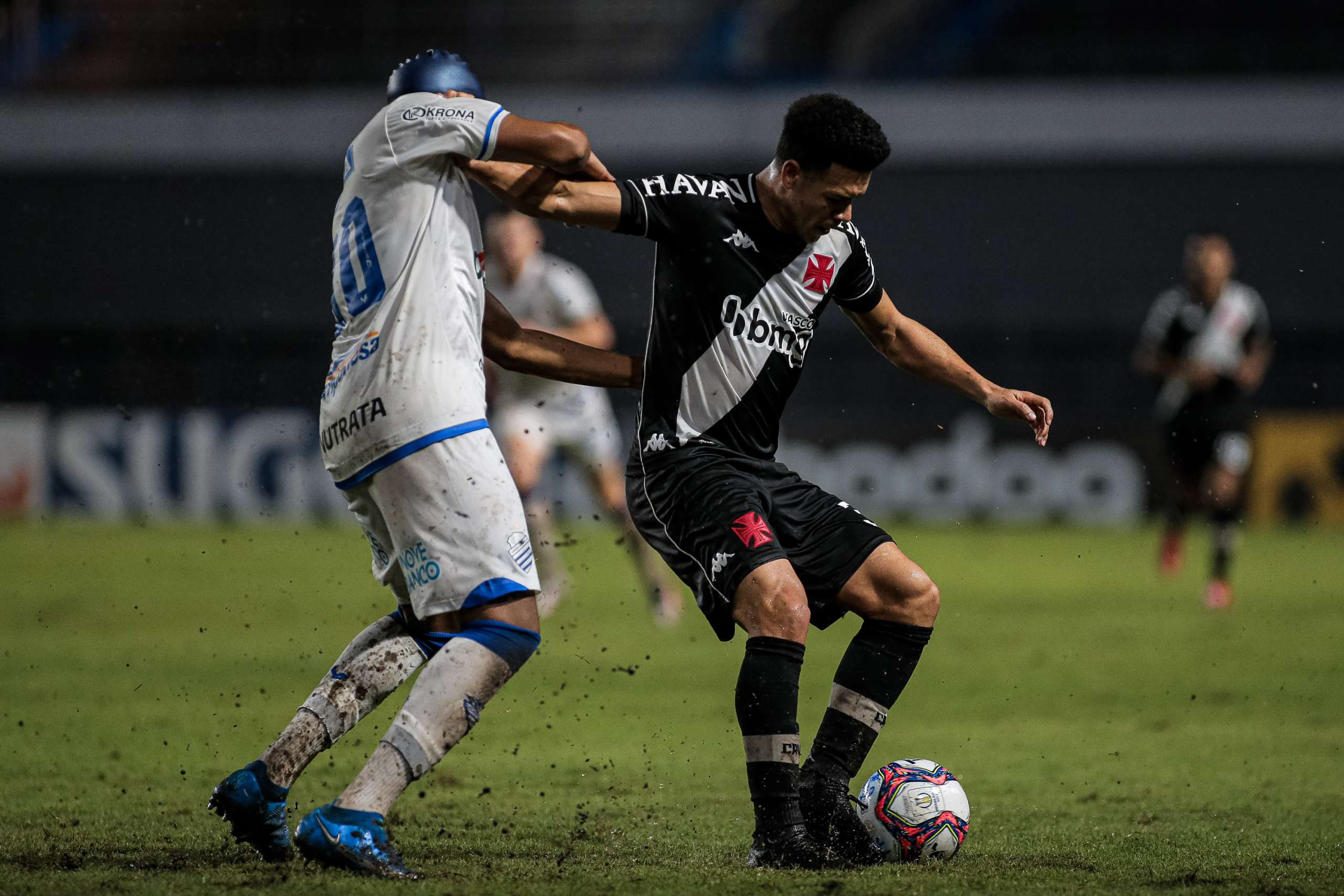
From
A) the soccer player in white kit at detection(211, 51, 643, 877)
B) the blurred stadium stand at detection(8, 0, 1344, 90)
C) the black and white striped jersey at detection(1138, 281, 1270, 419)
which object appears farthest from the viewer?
the blurred stadium stand at detection(8, 0, 1344, 90)

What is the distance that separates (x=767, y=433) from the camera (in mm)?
4992

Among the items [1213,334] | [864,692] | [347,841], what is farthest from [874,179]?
[347,841]

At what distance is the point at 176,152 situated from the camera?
75.4 feet

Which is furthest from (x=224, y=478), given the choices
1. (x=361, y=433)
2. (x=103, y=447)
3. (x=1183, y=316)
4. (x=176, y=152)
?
(x=361, y=433)

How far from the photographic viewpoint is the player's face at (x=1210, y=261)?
12.3 meters

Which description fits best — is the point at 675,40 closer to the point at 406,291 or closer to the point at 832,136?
the point at 832,136

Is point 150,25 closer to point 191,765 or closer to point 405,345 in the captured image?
point 191,765

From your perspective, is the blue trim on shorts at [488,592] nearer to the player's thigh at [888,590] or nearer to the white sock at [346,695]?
the white sock at [346,695]

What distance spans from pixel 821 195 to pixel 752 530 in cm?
100

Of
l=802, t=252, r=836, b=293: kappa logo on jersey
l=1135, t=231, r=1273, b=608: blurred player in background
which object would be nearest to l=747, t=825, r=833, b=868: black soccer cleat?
l=802, t=252, r=836, b=293: kappa logo on jersey

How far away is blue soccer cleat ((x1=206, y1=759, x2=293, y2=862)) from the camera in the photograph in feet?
13.8

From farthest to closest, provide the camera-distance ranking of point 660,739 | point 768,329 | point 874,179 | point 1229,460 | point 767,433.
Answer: point 874,179
point 1229,460
point 660,739
point 767,433
point 768,329

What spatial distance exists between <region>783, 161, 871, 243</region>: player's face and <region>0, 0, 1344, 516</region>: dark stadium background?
16.4 meters

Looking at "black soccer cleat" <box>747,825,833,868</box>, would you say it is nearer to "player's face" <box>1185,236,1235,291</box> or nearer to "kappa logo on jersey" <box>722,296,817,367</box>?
"kappa logo on jersey" <box>722,296,817,367</box>
